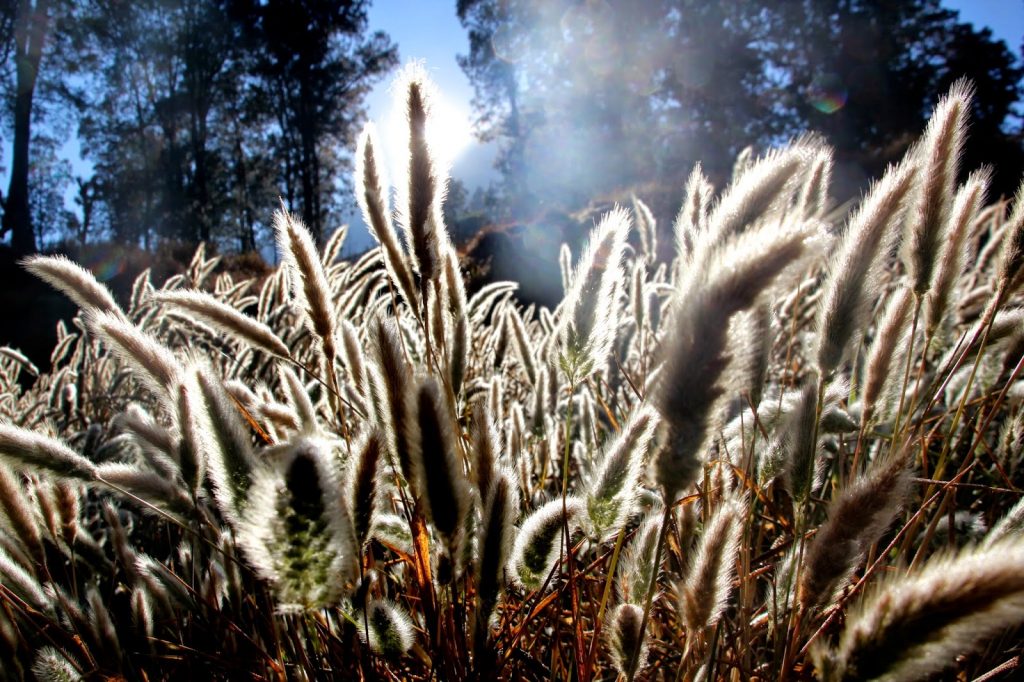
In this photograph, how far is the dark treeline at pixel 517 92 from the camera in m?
21.2

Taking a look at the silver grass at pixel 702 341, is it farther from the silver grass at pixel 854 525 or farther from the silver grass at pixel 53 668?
the silver grass at pixel 53 668

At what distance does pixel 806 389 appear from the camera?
3.33 feet

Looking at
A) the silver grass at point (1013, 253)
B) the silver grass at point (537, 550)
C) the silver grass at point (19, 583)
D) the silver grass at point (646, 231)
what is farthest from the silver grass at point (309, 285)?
A: the silver grass at point (646, 231)

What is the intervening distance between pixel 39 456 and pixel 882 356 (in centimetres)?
149

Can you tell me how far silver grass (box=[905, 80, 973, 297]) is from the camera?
→ 1.05 m

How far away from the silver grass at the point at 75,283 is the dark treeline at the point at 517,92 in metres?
18.2

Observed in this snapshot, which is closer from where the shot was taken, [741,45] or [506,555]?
[506,555]

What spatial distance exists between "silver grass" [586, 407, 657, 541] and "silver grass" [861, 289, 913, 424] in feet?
1.49

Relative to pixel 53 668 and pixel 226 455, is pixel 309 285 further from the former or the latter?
pixel 53 668

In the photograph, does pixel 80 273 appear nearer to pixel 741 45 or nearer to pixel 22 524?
pixel 22 524

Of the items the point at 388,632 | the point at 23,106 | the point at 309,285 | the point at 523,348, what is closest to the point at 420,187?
the point at 309,285

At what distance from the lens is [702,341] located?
0.57 metres

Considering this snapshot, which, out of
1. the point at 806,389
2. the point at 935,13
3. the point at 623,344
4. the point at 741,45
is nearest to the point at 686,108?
the point at 741,45

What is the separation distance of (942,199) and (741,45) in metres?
29.0
